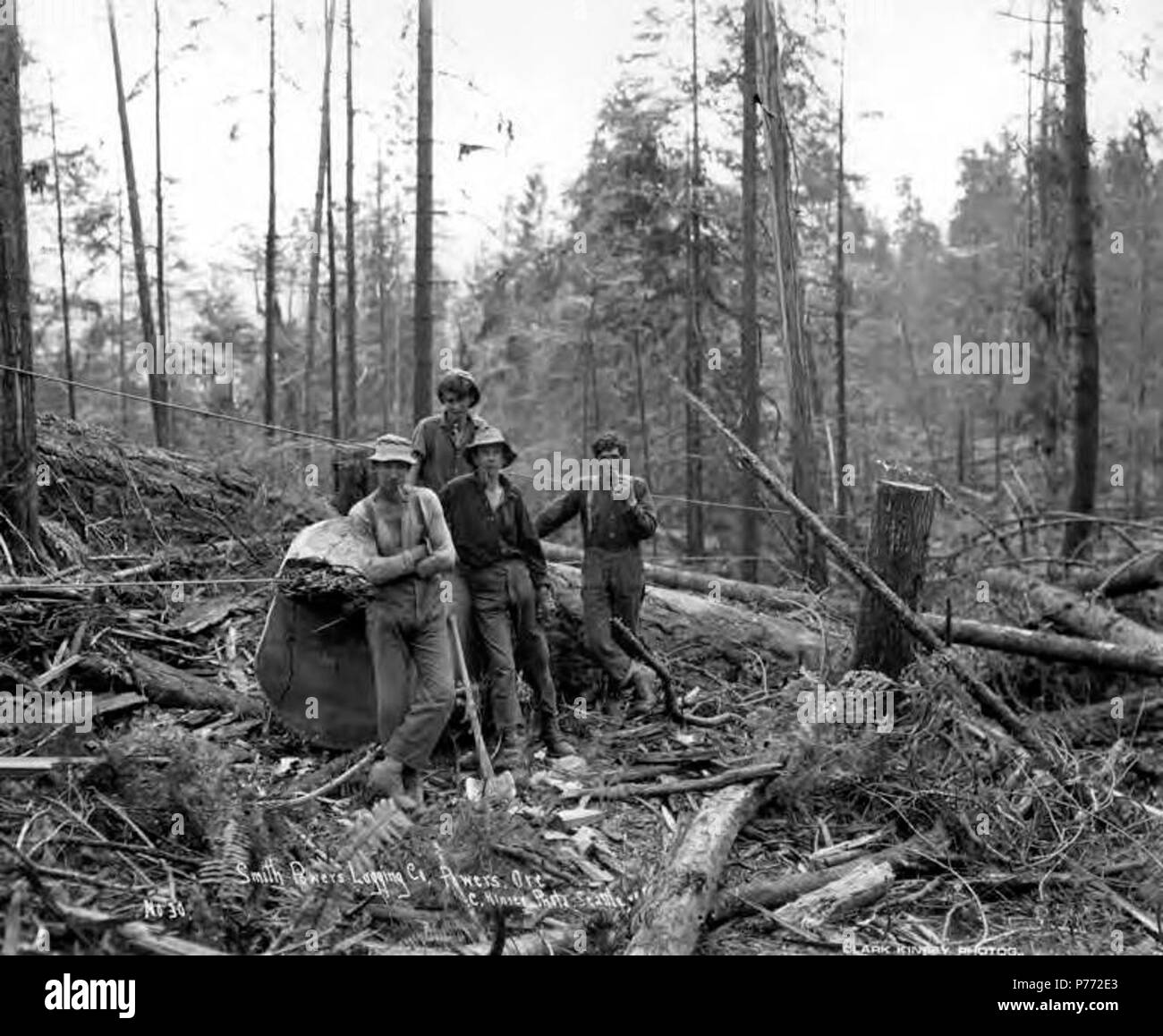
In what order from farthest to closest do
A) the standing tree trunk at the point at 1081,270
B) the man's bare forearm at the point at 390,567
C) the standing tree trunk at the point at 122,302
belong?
1. the standing tree trunk at the point at 122,302
2. the standing tree trunk at the point at 1081,270
3. the man's bare forearm at the point at 390,567

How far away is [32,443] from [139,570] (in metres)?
1.25

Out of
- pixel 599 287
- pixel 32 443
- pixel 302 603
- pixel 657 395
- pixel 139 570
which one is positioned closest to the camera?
pixel 302 603

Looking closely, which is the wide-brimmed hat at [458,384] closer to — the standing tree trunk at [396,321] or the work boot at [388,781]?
the work boot at [388,781]

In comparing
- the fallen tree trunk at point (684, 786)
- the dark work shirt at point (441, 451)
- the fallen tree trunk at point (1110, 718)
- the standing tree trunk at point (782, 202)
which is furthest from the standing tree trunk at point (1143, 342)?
the dark work shirt at point (441, 451)

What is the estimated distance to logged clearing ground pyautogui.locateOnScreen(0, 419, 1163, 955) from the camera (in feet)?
14.4

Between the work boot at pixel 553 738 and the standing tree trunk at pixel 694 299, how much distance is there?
37.0ft

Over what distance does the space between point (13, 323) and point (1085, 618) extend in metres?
8.26

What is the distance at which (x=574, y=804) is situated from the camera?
607 cm

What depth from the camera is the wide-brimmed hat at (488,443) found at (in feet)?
21.7

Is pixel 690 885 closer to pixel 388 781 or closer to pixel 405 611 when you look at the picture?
pixel 388 781

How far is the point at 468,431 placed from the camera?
718cm

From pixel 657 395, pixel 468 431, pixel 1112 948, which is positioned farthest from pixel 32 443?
pixel 657 395

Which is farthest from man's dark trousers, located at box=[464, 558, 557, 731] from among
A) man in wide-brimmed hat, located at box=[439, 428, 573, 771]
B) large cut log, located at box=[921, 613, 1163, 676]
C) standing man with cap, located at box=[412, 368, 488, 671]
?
large cut log, located at box=[921, 613, 1163, 676]
